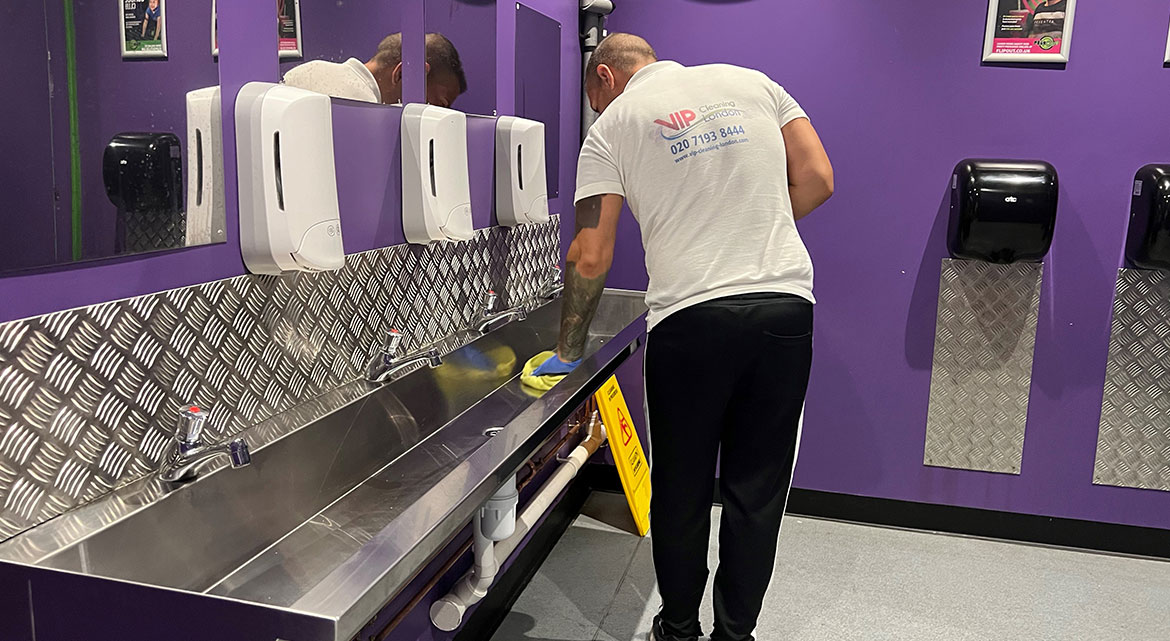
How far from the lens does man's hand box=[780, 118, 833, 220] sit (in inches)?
108

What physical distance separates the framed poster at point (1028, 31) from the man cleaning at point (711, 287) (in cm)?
156

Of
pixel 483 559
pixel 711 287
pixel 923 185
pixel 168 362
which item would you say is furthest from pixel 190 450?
pixel 923 185

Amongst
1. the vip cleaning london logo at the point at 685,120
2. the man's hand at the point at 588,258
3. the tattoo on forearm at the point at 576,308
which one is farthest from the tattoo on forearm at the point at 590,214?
the vip cleaning london logo at the point at 685,120

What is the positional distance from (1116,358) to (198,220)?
A: 369 centimetres

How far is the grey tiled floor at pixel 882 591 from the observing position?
10.6ft

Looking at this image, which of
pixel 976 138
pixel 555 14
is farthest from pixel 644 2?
pixel 976 138

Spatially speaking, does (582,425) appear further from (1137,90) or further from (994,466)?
(1137,90)

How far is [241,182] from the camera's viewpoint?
1.96 meters

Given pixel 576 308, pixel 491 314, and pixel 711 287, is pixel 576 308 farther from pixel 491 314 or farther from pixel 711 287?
pixel 491 314

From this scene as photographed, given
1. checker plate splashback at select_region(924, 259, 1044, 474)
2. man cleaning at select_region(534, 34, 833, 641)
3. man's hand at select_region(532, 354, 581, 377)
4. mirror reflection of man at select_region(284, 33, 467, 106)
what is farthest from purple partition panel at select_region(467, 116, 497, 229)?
checker plate splashback at select_region(924, 259, 1044, 474)

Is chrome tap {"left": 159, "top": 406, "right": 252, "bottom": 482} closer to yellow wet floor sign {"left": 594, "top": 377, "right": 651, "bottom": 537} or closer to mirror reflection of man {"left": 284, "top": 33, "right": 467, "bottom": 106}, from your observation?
mirror reflection of man {"left": 284, "top": 33, "right": 467, "bottom": 106}

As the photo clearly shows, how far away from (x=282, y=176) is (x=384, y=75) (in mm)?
697

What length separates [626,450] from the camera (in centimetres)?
397

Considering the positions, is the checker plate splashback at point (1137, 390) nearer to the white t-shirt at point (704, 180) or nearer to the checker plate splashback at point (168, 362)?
the white t-shirt at point (704, 180)
